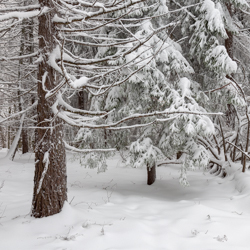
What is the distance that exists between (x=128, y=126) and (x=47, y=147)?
1.45 meters

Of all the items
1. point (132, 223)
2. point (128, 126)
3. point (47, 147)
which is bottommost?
point (132, 223)

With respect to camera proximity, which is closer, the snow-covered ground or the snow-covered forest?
the snow-covered ground

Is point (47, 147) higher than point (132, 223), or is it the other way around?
point (47, 147)

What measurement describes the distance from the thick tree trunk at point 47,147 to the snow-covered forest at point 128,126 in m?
0.02

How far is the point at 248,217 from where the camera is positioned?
4523mm

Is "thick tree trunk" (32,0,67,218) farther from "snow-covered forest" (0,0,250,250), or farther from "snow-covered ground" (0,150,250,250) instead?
"snow-covered ground" (0,150,250,250)

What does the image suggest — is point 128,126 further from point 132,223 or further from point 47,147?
point 132,223

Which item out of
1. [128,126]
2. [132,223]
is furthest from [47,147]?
[132,223]

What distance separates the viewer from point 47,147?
13.3ft

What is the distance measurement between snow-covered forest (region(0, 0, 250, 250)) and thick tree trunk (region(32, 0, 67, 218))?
2 cm

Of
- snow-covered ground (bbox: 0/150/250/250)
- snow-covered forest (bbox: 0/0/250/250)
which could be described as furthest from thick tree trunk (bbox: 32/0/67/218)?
snow-covered ground (bbox: 0/150/250/250)

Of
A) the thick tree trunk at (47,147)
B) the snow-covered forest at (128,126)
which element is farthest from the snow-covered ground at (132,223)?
the thick tree trunk at (47,147)

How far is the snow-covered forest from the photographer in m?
3.56

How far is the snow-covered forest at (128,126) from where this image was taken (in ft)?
11.7
